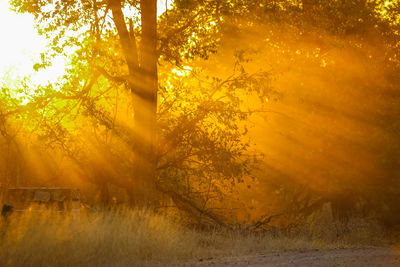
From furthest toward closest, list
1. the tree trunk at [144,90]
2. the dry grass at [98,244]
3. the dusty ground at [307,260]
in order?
the tree trunk at [144,90] → the dusty ground at [307,260] → the dry grass at [98,244]

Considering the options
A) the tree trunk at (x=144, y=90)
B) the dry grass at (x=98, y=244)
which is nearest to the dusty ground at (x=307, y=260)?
the dry grass at (x=98, y=244)

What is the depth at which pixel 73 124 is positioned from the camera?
63.6ft

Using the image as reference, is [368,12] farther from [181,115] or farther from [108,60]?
[108,60]

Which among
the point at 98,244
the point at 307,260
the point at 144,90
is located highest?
the point at 144,90

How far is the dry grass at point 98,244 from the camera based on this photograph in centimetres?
881

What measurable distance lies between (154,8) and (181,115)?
336cm

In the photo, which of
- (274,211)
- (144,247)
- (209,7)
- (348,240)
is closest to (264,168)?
(274,211)

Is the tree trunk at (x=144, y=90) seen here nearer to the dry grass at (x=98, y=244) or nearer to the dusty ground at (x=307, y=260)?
the dry grass at (x=98, y=244)

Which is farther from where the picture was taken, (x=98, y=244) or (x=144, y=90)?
(x=144, y=90)

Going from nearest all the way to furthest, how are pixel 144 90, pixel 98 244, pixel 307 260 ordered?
pixel 98 244 < pixel 307 260 < pixel 144 90

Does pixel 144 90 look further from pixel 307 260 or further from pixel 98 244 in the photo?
pixel 307 260

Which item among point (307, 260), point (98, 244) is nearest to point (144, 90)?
point (98, 244)

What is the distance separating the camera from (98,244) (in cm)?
1009

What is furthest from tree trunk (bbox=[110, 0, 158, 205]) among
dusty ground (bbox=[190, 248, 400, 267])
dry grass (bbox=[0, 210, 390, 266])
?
dusty ground (bbox=[190, 248, 400, 267])
